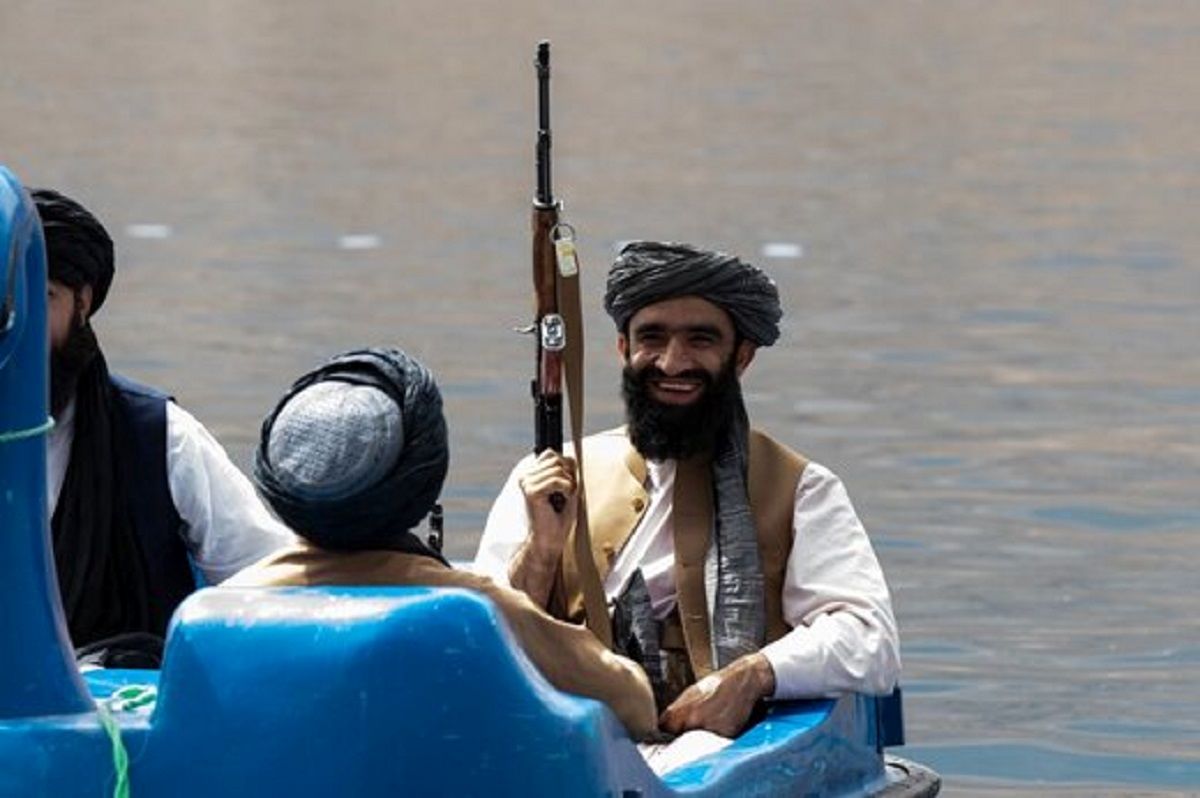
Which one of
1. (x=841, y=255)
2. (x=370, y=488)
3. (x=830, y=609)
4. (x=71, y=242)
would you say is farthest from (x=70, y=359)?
(x=841, y=255)

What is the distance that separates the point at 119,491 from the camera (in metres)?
7.57

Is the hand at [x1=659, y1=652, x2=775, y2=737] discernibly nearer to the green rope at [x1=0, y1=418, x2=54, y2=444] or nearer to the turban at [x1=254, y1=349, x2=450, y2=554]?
the turban at [x1=254, y1=349, x2=450, y2=554]

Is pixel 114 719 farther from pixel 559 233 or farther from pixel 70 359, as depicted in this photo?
pixel 559 233

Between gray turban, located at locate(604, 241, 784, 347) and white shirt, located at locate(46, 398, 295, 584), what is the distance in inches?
32.0

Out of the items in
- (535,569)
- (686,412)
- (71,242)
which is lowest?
(535,569)

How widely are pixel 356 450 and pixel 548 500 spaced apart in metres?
1.34

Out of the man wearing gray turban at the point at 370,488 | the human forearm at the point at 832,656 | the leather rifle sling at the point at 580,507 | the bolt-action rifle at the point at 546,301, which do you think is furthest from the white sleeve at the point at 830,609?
the man wearing gray turban at the point at 370,488

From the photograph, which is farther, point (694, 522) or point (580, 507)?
point (694, 522)

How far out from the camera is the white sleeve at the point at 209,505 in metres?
7.61

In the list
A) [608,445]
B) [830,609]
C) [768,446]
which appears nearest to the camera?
[830,609]

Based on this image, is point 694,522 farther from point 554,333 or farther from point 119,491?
point 119,491

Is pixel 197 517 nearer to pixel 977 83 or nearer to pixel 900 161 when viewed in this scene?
pixel 900 161

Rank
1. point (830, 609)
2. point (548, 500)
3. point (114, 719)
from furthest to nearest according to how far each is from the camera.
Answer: point (830, 609)
point (548, 500)
point (114, 719)

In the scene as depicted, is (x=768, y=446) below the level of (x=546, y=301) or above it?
below
